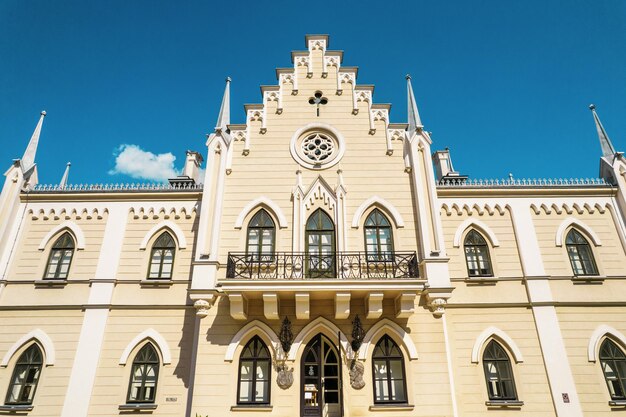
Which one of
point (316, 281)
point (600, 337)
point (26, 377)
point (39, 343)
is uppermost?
point (316, 281)

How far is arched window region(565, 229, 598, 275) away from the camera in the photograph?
14.3 meters

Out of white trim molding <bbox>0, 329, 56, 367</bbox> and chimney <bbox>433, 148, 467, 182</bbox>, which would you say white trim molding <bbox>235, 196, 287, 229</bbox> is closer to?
white trim molding <bbox>0, 329, 56, 367</bbox>

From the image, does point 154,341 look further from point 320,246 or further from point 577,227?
point 577,227

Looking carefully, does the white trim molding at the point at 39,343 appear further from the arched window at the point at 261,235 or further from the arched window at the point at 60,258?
the arched window at the point at 261,235

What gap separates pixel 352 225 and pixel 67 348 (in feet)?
35.6

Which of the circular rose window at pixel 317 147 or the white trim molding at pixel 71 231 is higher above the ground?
the circular rose window at pixel 317 147

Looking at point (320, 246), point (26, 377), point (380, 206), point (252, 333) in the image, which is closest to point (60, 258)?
point (26, 377)

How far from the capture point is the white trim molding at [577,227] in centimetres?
1459

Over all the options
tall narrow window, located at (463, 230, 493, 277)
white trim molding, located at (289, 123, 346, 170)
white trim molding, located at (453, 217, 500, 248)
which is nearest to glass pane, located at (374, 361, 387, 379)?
tall narrow window, located at (463, 230, 493, 277)

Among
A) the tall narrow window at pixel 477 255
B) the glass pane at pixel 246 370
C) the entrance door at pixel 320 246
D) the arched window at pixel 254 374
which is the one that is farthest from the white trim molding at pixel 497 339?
the glass pane at pixel 246 370

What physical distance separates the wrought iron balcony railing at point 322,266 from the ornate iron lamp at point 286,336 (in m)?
1.51

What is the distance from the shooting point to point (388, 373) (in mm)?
12211

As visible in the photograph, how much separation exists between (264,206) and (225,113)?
4.43 m

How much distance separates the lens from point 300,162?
1491 cm
